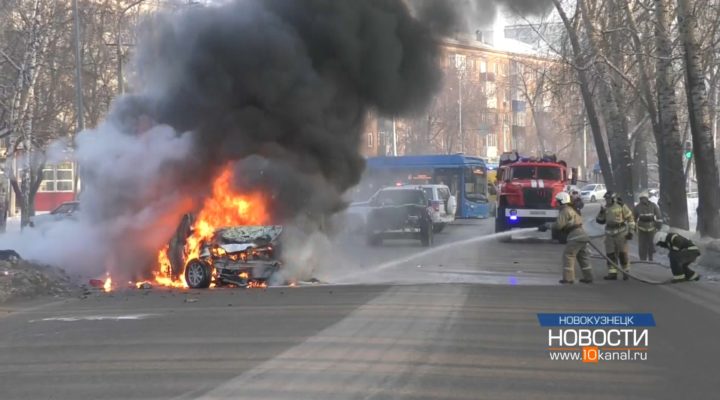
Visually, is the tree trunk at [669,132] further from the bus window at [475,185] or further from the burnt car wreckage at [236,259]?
the bus window at [475,185]

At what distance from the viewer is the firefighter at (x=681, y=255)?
13.1m

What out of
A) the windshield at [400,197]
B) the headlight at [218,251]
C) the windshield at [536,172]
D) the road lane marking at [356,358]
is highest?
the windshield at [536,172]

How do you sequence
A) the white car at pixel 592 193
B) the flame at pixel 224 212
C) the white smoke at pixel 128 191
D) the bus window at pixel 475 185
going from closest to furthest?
the flame at pixel 224 212 → the white smoke at pixel 128 191 → the bus window at pixel 475 185 → the white car at pixel 592 193

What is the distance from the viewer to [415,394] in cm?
622

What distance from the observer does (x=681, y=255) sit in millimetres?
13180

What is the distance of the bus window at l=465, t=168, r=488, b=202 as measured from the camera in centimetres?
3769

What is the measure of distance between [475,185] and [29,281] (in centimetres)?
2705

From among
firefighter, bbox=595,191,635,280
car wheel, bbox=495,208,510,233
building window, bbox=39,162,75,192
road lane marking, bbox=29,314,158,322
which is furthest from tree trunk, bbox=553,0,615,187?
building window, bbox=39,162,75,192

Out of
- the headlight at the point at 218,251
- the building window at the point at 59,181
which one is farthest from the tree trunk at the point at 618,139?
the building window at the point at 59,181

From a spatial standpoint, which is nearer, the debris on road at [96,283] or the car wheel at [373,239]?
the debris on road at [96,283]

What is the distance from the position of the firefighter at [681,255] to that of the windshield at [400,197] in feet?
33.3

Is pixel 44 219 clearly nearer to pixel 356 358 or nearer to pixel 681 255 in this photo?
pixel 681 255

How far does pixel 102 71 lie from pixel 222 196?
2271cm

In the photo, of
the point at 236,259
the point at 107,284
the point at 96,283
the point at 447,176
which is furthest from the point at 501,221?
the point at 96,283
